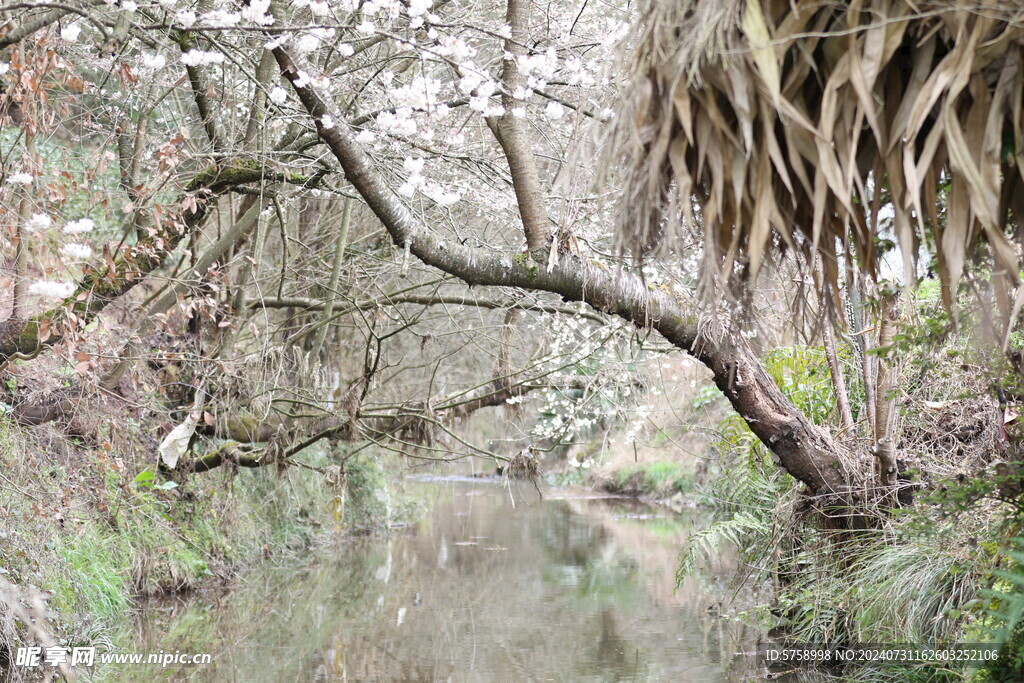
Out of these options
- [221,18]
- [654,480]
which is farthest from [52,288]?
[654,480]

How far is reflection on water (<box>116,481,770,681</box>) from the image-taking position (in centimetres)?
660

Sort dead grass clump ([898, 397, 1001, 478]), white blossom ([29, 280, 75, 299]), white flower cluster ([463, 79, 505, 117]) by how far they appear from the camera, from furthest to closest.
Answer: dead grass clump ([898, 397, 1001, 478])
white flower cluster ([463, 79, 505, 117])
white blossom ([29, 280, 75, 299])

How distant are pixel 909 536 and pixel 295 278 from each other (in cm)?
750

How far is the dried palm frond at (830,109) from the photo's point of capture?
212 cm

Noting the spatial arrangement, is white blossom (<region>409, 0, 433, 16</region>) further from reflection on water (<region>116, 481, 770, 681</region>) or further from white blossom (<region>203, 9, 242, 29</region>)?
reflection on water (<region>116, 481, 770, 681</region>)

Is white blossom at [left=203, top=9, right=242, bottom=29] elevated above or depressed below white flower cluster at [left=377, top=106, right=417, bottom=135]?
above

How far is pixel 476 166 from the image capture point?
756cm

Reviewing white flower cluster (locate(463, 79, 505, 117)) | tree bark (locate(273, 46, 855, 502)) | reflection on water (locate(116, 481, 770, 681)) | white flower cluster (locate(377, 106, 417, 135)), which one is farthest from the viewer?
reflection on water (locate(116, 481, 770, 681))

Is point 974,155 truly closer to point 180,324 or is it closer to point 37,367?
point 37,367

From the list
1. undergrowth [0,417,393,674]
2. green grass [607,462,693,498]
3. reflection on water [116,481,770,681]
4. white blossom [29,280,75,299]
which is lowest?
reflection on water [116,481,770,681]

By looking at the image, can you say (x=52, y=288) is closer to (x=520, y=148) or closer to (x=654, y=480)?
(x=520, y=148)

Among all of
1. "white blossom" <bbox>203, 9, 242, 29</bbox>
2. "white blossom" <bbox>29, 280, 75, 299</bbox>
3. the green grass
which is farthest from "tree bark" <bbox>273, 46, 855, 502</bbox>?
the green grass

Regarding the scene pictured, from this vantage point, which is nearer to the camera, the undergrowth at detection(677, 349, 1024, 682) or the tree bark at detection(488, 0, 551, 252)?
the undergrowth at detection(677, 349, 1024, 682)

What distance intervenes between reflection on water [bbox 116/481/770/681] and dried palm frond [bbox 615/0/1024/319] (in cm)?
462
